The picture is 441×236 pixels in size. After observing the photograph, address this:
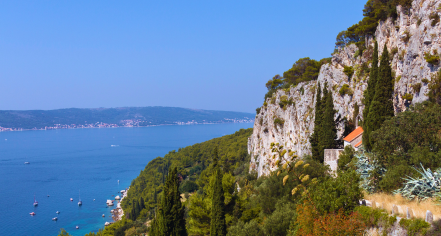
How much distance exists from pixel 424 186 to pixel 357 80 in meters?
15.2

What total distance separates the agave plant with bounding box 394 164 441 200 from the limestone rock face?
5.92 m

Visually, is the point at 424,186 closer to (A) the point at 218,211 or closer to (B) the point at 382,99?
(B) the point at 382,99

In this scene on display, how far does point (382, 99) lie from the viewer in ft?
59.4

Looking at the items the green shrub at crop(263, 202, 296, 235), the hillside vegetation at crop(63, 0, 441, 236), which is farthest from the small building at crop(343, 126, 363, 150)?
the green shrub at crop(263, 202, 296, 235)

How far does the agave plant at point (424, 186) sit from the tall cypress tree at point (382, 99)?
6204 mm

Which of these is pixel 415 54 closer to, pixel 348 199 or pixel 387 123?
pixel 387 123

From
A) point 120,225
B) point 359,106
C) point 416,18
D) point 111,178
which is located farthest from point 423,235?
point 111,178

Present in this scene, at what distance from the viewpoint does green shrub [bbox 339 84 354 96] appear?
83.8ft

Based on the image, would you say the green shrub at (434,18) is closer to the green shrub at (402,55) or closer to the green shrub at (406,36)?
the green shrub at (406,36)

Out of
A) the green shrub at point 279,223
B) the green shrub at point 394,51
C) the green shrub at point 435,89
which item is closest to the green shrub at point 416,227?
the green shrub at point 279,223

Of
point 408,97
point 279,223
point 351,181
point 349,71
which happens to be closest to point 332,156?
point 408,97

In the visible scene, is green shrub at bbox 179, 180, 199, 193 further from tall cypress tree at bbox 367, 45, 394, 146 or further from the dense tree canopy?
Result: the dense tree canopy

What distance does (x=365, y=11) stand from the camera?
26.8 m

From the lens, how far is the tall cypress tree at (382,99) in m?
17.9
